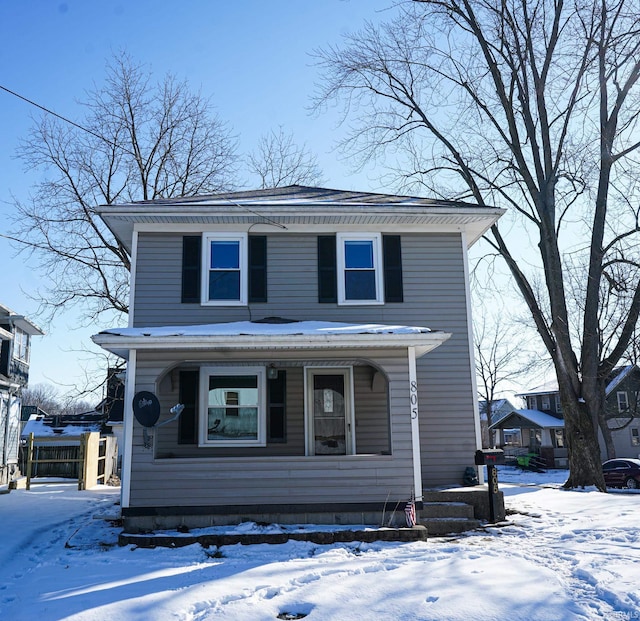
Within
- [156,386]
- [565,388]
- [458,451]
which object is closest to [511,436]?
[565,388]

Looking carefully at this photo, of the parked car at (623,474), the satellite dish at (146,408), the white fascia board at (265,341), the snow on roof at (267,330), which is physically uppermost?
the snow on roof at (267,330)

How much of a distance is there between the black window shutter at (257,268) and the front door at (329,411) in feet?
5.56

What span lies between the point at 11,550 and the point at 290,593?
4.45m

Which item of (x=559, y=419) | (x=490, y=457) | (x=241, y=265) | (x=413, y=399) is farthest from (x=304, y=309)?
(x=559, y=419)

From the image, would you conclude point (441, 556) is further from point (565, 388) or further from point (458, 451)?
point (565, 388)

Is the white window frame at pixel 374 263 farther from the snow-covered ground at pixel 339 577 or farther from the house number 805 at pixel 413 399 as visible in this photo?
the snow-covered ground at pixel 339 577

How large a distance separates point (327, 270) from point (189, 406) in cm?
355

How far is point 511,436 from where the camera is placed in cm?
5556

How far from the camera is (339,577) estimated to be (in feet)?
20.6

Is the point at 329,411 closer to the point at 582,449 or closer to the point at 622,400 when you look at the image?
the point at 582,449

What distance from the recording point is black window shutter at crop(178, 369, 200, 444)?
10.6 meters

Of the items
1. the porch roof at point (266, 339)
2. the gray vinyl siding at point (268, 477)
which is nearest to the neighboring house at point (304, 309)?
the porch roof at point (266, 339)

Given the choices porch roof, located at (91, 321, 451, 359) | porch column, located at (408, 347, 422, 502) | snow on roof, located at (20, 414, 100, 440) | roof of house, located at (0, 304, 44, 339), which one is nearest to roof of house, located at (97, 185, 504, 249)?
porch roof, located at (91, 321, 451, 359)

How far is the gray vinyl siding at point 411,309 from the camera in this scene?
10711mm
